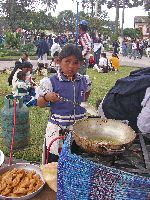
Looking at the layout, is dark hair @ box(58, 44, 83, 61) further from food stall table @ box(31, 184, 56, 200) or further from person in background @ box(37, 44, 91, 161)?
food stall table @ box(31, 184, 56, 200)

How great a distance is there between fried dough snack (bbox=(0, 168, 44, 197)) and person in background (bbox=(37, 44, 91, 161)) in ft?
1.43

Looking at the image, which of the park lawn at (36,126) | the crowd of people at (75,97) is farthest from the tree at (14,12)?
the crowd of people at (75,97)

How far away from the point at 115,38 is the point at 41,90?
34428 millimetres

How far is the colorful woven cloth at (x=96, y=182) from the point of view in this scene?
177 centimetres

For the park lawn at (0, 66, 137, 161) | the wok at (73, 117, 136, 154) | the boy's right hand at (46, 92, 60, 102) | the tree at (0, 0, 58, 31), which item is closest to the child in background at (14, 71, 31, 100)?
A: the park lawn at (0, 66, 137, 161)

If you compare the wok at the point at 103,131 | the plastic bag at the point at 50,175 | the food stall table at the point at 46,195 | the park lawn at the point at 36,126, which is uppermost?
the wok at the point at 103,131

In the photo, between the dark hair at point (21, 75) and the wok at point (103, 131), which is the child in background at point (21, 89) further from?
the wok at point (103, 131)

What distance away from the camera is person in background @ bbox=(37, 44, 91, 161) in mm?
3203

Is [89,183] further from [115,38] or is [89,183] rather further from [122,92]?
[115,38]

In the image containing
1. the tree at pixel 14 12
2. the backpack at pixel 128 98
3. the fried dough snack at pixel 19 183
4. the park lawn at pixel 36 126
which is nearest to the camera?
the backpack at pixel 128 98

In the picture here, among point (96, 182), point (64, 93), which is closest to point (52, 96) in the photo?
point (64, 93)

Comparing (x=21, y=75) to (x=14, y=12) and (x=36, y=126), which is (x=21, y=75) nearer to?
(x=36, y=126)

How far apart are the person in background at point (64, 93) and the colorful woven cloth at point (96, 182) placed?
1206 millimetres

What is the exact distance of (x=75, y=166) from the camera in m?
1.92
